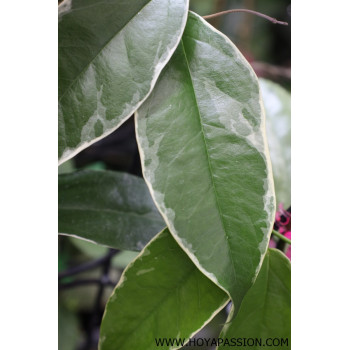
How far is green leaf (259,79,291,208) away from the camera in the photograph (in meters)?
0.52

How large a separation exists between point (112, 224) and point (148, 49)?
0.68 ft

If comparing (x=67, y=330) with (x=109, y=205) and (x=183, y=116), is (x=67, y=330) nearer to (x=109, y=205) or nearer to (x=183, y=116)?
(x=109, y=205)

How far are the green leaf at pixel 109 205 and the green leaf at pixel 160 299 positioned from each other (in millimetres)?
66

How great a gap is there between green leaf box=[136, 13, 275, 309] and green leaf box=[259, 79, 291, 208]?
10 centimetres

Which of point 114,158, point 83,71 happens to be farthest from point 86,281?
point 83,71

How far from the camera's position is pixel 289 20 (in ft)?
1.51

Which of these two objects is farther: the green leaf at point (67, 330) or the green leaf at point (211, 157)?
the green leaf at point (67, 330)

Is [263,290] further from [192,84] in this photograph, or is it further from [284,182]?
[192,84]

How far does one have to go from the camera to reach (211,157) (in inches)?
16.4

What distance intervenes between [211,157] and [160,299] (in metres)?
0.15

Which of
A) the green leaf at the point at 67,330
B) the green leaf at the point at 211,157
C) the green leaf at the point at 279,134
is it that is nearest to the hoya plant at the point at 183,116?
the green leaf at the point at 211,157

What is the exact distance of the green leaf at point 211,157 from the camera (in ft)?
1.36

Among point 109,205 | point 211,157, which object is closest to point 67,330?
point 109,205

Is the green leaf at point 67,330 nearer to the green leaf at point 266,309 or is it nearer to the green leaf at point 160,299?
the green leaf at point 160,299
